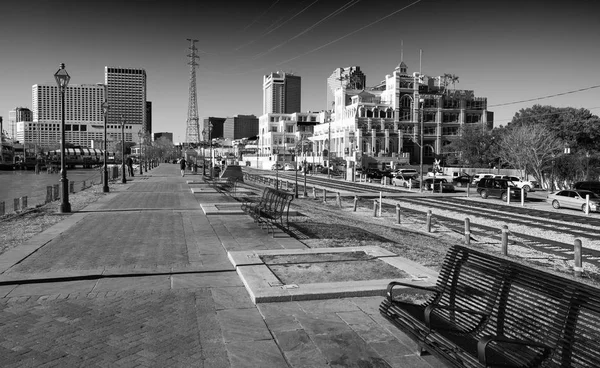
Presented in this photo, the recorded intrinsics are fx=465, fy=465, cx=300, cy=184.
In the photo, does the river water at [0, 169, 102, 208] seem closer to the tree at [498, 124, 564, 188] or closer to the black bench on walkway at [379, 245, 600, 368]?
the black bench on walkway at [379, 245, 600, 368]

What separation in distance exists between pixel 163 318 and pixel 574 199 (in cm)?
2760

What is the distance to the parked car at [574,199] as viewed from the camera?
1009 inches

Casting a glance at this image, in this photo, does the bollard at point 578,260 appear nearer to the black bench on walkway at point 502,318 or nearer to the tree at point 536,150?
the black bench on walkway at point 502,318

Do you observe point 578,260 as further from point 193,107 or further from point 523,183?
point 193,107

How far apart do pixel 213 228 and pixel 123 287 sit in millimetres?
5916

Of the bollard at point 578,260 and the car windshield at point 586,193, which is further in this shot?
the car windshield at point 586,193

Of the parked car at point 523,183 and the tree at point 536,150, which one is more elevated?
the tree at point 536,150

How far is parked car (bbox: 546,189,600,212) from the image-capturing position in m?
25.6

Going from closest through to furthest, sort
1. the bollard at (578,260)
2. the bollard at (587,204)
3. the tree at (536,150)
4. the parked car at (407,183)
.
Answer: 1. the bollard at (578,260)
2. the bollard at (587,204)
3. the parked car at (407,183)
4. the tree at (536,150)

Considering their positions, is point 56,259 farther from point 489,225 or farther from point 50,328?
point 489,225

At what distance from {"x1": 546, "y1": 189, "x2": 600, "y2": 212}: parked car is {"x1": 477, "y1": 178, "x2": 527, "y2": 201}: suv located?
3.78 m

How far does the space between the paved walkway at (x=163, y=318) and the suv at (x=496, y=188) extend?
27.2 meters

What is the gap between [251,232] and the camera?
12336mm

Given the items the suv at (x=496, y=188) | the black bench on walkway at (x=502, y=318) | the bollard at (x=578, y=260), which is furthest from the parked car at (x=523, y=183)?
the black bench on walkway at (x=502, y=318)
